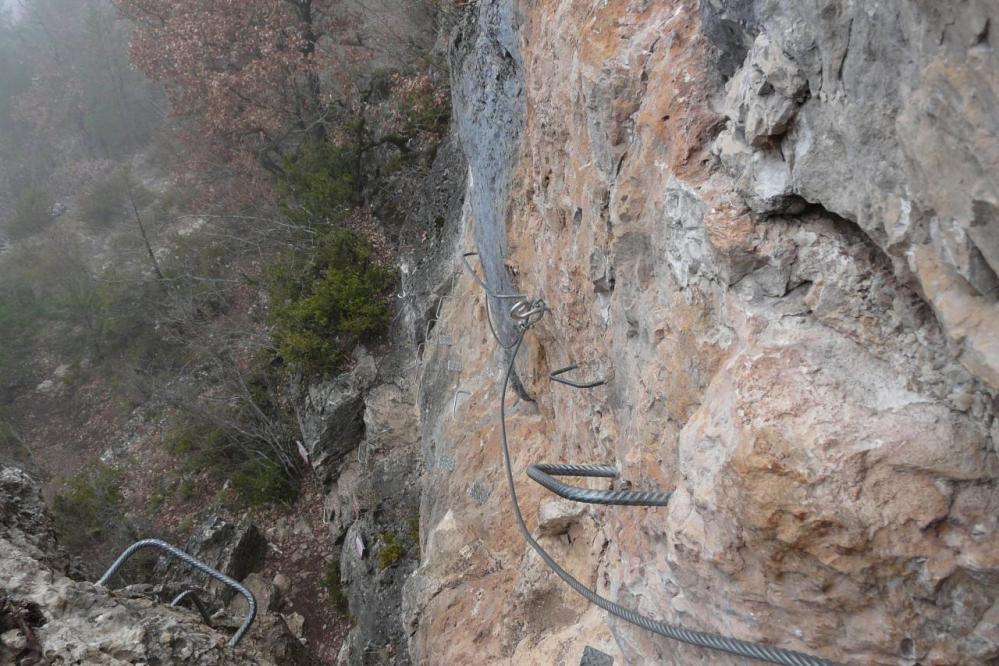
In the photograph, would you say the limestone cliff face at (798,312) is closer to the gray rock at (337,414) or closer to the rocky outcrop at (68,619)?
the rocky outcrop at (68,619)

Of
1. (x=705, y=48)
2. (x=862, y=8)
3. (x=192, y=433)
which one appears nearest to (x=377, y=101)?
(x=192, y=433)

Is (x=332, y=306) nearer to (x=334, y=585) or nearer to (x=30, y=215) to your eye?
(x=334, y=585)

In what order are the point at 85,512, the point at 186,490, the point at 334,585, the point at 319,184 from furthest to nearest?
the point at 186,490 → the point at 85,512 → the point at 319,184 → the point at 334,585

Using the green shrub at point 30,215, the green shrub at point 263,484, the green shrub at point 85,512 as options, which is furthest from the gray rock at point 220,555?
the green shrub at point 30,215

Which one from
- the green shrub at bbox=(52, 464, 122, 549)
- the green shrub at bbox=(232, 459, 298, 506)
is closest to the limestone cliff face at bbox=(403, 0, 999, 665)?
the green shrub at bbox=(232, 459, 298, 506)

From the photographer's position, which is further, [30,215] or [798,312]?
[30,215]

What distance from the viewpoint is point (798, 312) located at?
5.15 feet

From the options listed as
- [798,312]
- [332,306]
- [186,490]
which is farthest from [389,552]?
[798,312]

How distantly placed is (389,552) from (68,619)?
441cm

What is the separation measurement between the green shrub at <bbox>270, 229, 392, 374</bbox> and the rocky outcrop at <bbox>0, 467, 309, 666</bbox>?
5100mm

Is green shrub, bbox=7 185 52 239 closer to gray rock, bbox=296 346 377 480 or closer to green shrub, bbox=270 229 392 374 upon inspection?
green shrub, bbox=270 229 392 374

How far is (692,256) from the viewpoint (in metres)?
1.94

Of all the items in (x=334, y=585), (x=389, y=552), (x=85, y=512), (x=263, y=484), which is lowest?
(x=334, y=585)

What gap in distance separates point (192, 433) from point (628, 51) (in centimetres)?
1087
